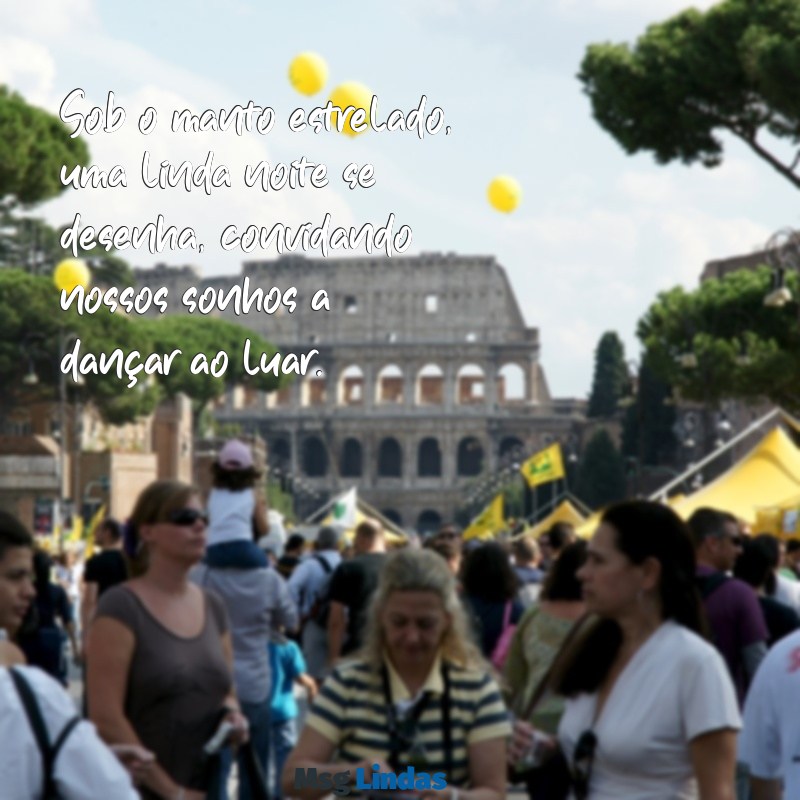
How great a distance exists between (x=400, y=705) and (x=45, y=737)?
3.96ft

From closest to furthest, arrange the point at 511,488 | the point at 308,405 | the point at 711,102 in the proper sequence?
the point at 711,102 → the point at 511,488 → the point at 308,405

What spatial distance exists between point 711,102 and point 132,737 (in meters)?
22.9

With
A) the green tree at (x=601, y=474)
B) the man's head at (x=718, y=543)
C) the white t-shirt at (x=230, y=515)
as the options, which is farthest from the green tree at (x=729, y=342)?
the green tree at (x=601, y=474)

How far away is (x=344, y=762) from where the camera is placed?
4477 millimetres

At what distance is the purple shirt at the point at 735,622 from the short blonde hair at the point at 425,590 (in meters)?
2.96

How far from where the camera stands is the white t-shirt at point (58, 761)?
10.9ft

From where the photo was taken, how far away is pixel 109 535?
36.9 ft

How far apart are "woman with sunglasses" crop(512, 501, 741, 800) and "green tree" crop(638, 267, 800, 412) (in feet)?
91.0

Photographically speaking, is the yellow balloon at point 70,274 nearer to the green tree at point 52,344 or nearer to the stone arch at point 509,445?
the green tree at point 52,344

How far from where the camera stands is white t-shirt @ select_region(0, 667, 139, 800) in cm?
333

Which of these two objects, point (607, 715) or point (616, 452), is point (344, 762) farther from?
point (616, 452)

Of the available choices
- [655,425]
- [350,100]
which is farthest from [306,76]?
[655,425]

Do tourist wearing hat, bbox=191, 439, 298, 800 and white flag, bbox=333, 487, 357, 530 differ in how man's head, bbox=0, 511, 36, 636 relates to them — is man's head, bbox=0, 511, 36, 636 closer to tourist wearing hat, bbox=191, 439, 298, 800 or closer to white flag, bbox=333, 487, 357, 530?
tourist wearing hat, bbox=191, 439, 298, 800

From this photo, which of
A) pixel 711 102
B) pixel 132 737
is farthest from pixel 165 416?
pixel 132 737
